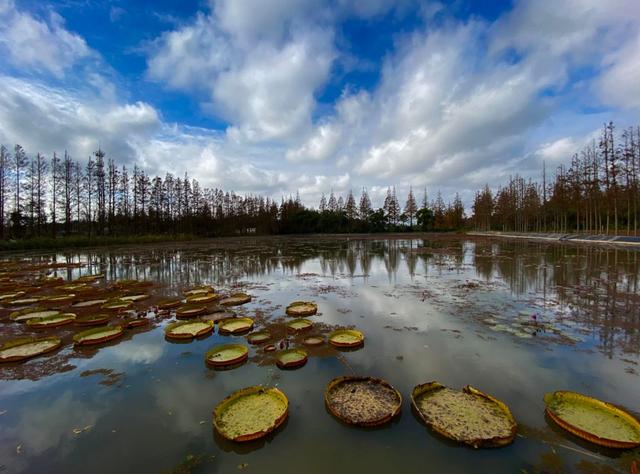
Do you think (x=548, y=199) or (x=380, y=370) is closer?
(x=380, y=370)

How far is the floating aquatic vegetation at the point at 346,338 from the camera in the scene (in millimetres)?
5695

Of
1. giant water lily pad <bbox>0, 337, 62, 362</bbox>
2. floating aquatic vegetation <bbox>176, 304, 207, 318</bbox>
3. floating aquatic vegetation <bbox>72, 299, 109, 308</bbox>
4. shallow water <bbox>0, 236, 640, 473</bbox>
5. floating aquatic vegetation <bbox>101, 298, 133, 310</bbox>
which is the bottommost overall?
shallow water <bbox>0, 236, 640, 473</bbox>

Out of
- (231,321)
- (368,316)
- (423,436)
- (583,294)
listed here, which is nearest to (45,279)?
(231,321)

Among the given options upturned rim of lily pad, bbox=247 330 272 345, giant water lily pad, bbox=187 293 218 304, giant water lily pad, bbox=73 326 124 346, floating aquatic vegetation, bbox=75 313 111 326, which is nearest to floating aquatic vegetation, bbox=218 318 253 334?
upturned rim of lily pad, bbox=247 330 272 345

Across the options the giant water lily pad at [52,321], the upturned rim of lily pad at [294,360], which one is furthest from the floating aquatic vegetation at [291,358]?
the giant water lily pad at [52,321]

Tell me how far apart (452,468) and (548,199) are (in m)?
55.6

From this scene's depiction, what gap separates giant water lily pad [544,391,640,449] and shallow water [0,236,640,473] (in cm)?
11

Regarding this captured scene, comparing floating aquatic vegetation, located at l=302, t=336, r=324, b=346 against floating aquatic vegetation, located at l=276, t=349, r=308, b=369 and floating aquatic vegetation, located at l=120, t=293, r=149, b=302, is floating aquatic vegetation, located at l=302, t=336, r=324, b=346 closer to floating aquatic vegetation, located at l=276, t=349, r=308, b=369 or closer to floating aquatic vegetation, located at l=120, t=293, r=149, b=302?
floating aquatic vegetation, located at l=276, t=349, r=308, b=369

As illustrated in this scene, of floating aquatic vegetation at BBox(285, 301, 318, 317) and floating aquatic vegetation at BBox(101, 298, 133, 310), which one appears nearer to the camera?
floating aquatic vegetation at BBox(285, 301, 318, 317)

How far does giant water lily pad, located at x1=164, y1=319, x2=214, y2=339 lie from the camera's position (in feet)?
20.5

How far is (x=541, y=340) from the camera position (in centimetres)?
575

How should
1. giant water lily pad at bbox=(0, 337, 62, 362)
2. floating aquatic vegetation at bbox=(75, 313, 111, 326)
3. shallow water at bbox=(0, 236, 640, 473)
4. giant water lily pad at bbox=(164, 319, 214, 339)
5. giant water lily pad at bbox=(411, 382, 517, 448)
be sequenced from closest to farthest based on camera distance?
shallow water at bbox=(0, 236, 640, 473)
giant water lily pad at bbox=(411, 382, 517, 448)
giant water lily pad at bbox=(0, 337, 62, 362)
giant water lily pad at bbox=(164, 319, 214, 339)
floating aquatic vegetation at bbox=(75, 313, 111, 326)

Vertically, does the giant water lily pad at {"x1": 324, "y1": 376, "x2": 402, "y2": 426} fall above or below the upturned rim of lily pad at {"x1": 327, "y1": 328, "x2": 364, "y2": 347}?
below

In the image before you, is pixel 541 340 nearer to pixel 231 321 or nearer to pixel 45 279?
pixel 231 321
